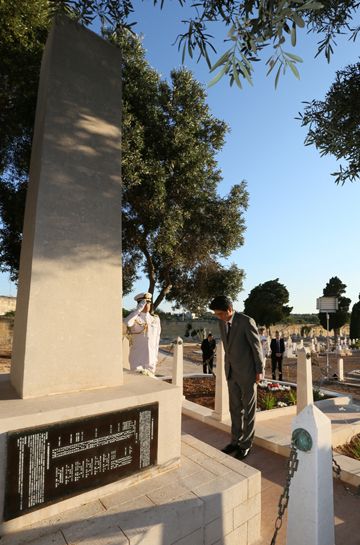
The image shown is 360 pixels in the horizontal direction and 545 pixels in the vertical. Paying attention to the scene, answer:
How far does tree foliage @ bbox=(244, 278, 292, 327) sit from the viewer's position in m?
50.6

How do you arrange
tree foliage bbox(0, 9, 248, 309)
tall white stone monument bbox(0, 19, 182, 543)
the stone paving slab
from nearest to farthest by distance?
1. tall white stone monument bbox(0, 19, 182, 543)
2. the stone paving slab
3. tree foliage bbox(0, 9, 248, 309)

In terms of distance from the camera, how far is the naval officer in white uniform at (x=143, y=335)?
660 cm

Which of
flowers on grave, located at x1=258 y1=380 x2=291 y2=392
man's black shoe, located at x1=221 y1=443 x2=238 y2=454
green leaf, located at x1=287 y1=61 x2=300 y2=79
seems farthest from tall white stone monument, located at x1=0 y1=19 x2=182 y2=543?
flowers on grave, located at x1=258 y1=380 x2=291 y2=392

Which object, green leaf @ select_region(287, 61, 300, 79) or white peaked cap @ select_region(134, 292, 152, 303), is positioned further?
white peaked cap @ select_region(134, 292, 152, 303)

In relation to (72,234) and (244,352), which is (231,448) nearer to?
(244,352)

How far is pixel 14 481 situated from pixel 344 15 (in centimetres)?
824

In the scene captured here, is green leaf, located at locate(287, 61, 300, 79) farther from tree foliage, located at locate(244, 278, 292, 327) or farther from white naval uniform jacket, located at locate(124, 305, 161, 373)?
tree foliage, located at locate(244, 278, 292, 327)

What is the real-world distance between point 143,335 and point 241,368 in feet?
9.76

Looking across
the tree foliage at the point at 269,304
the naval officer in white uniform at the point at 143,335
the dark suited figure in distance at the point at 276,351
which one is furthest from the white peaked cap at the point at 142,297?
the tree foliage at the point at 269,304

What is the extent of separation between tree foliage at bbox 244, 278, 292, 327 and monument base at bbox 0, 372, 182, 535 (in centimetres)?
4949

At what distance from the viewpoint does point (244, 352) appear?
167 inches

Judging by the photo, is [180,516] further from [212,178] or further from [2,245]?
[212,178]

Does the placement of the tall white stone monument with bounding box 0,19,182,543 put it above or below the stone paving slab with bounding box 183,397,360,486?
above

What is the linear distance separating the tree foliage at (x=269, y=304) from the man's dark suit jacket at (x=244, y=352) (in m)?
48.1
